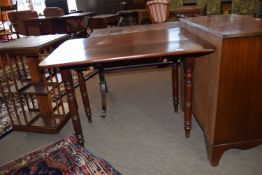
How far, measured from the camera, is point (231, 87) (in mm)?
1345

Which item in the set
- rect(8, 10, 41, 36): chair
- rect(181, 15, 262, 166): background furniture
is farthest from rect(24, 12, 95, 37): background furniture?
rect(181, 15, 262, 166): background furniture

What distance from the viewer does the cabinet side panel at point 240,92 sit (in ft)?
4.09

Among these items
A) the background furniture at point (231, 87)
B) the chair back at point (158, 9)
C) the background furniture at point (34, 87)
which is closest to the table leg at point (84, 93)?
the background furniture at point (34, 87)

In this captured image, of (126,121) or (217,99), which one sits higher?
(217,99)

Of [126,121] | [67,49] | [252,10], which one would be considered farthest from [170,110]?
[252,10]

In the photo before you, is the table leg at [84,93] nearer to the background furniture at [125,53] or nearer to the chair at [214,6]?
the background furniture at [125,53]

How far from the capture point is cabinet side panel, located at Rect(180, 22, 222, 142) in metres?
1.35

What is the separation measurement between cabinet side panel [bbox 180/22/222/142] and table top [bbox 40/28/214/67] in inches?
2.0

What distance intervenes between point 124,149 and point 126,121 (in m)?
0.46

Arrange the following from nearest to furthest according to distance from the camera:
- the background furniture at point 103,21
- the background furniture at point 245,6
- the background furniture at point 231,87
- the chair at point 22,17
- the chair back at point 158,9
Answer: the background furniture at point 231,87 < the chair back at point 158,9 < the background furniture at point 103,21 < the background furniture at point 245,6 < the chair at point 22,17

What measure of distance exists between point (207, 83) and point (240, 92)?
23 centimetres

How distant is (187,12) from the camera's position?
382 cm

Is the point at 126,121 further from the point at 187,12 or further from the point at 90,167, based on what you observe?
the point at 187,12

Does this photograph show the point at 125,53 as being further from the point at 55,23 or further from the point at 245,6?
the point at 245,6
